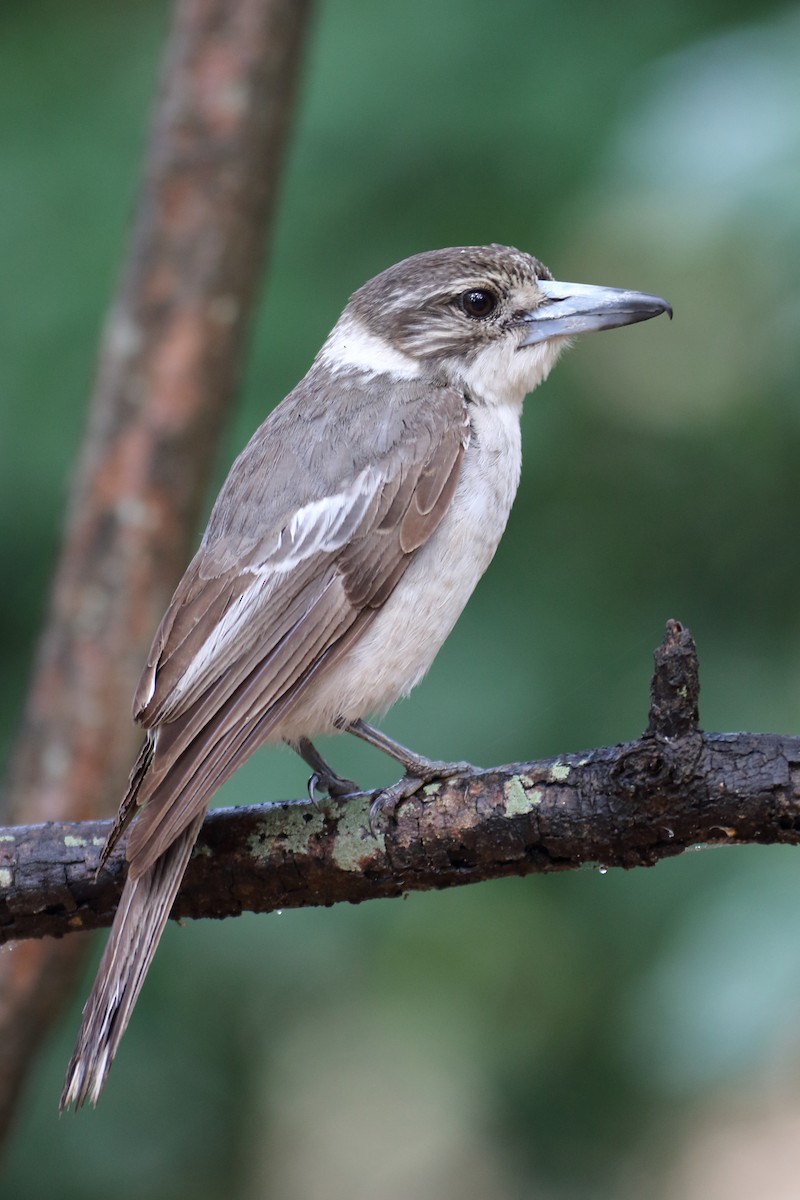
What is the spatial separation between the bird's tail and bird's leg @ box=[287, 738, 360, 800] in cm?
61

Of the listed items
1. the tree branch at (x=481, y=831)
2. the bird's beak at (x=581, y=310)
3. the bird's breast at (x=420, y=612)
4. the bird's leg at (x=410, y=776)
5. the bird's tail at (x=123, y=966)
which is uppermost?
the bird's beak at (x=581, y=310)

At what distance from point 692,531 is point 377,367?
1098mm

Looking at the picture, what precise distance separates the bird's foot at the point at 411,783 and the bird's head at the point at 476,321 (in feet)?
3.22

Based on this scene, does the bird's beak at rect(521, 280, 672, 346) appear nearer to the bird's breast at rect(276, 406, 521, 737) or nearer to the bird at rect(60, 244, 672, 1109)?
the bird at rect(60, 244, 672, 1109)

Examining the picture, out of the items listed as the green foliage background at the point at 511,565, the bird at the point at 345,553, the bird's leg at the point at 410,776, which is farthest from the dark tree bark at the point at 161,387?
the bird's leg at the point at 410,776

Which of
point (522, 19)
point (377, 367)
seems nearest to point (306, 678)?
point (377, 367)

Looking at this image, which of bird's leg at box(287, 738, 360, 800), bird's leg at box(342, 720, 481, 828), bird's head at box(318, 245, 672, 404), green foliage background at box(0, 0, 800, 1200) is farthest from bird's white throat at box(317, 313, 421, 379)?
bird's leg at box(342, 720, 481, 828)

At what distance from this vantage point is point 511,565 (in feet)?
14.0

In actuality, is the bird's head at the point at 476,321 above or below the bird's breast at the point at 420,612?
above

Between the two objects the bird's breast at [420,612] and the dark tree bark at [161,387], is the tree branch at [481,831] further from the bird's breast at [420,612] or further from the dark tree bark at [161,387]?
the dark tree bark at [161,387]

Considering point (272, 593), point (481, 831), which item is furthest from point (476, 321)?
point (481, 831)

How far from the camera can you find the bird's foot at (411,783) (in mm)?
2943

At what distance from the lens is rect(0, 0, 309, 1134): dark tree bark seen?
410 cm

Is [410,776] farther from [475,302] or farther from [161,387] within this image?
[161,387]
